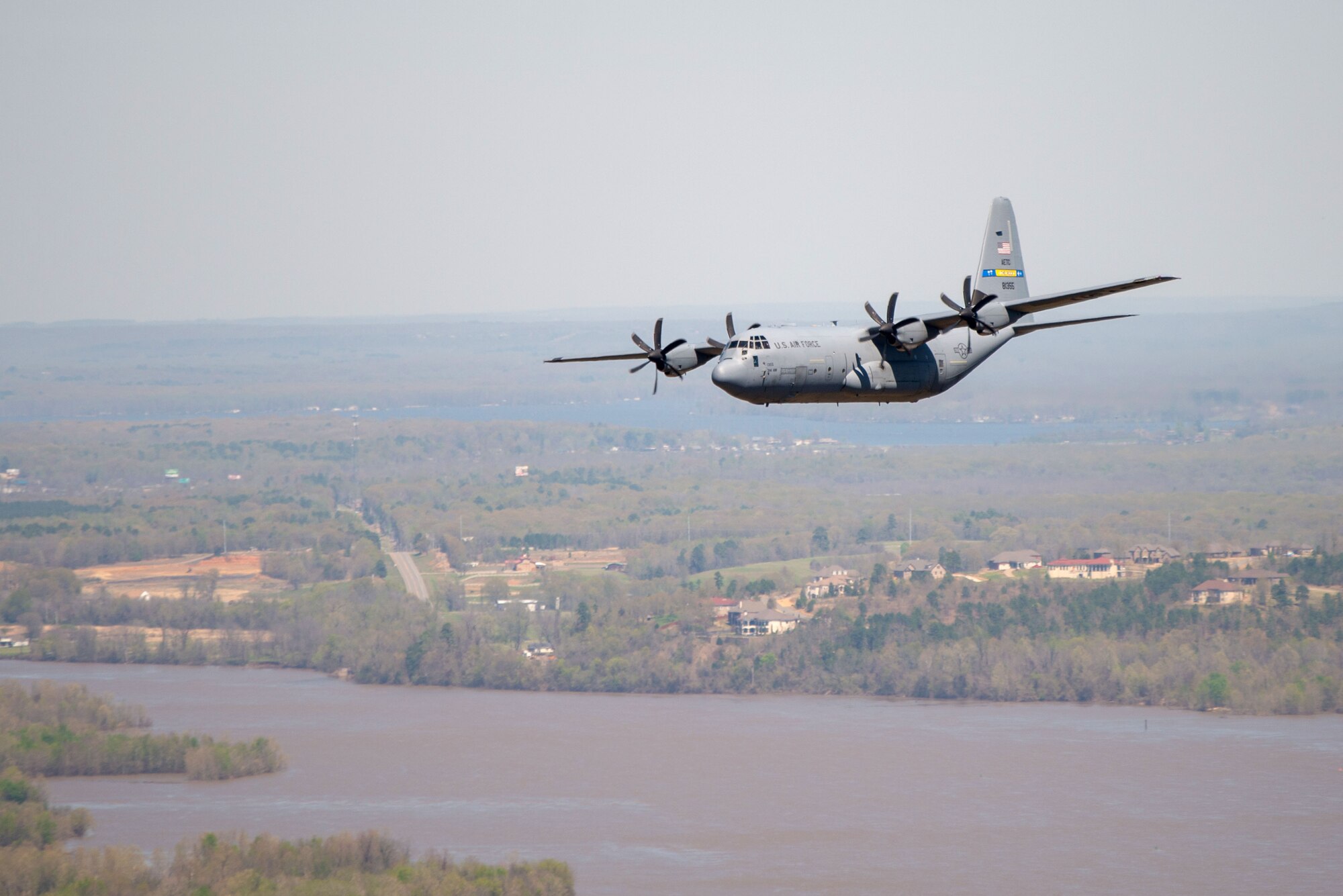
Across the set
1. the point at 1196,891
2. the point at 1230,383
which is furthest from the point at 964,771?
the point at 1230,383

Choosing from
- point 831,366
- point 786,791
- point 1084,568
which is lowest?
point 786,791

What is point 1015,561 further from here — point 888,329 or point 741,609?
point 888,329

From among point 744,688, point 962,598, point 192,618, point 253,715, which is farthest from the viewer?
point 192,618

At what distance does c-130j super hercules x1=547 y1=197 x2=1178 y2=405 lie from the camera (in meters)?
40.2

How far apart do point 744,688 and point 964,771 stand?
111 feet

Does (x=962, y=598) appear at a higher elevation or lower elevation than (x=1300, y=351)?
lower

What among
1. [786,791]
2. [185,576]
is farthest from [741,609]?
[185,576]

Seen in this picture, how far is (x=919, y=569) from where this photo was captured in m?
166

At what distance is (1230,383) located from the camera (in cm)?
19162

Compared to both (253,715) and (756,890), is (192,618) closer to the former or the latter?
(253,715)

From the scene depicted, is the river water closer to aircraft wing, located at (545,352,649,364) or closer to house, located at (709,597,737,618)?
house, located at (709,597,737,618)

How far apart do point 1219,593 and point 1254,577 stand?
5.83 m

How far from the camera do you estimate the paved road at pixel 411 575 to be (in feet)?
562

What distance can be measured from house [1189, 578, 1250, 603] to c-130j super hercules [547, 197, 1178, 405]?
10446 cm
